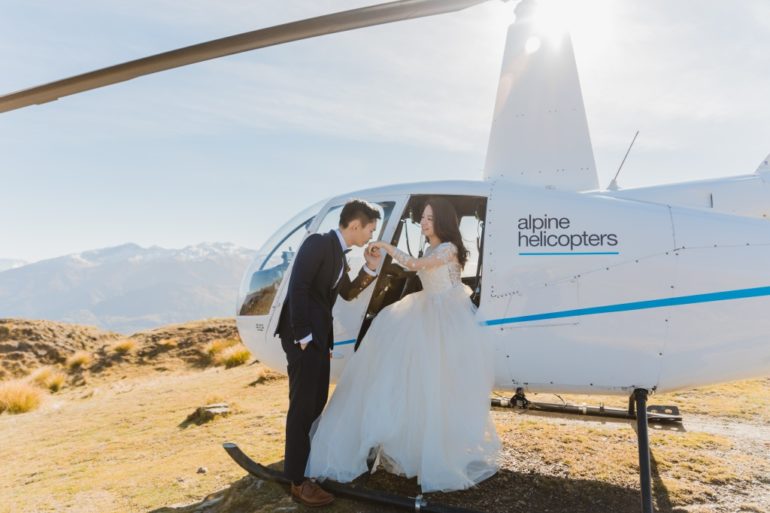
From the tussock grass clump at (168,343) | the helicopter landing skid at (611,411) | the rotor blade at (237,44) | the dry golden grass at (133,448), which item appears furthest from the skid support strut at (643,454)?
the tussock grass clump at (168,343)

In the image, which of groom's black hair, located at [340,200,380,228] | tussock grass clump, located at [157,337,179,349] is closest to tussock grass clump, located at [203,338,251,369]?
tussock grass clump, located at [157,337,179,349]

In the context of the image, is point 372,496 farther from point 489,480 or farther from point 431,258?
point 431,258

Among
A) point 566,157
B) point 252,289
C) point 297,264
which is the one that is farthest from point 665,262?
point 252,289

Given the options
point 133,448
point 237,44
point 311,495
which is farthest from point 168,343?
point 237,44

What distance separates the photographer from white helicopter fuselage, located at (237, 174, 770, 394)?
4.23 metres

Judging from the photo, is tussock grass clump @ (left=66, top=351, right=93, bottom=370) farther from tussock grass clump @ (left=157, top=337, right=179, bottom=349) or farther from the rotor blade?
the rotor blade

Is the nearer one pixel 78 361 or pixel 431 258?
pixel 431 258

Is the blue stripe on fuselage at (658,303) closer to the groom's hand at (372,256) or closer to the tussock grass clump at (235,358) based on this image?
the groom's hand at (372,256)

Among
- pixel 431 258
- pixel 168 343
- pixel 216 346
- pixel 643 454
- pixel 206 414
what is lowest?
pixel 168 343

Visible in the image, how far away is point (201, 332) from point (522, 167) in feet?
59.1

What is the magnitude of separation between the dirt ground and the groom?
1.21 feet

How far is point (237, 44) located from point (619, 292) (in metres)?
3.35

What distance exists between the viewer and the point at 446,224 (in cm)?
469

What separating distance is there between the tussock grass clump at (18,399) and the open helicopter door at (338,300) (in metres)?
10.1
